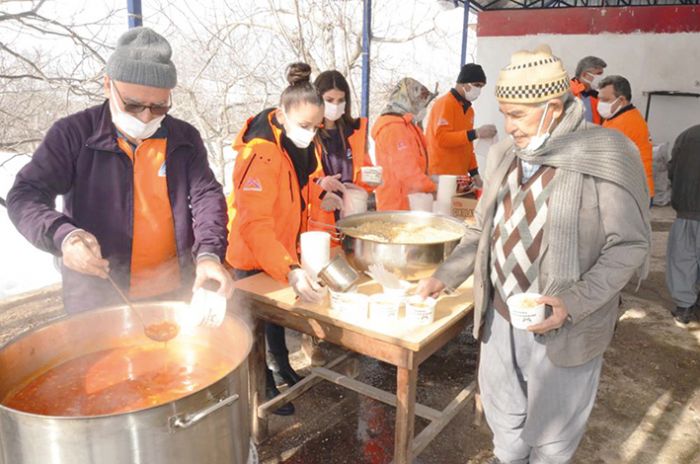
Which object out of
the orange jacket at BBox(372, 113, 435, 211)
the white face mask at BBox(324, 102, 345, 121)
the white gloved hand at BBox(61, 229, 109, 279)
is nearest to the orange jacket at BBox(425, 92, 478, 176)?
the orange jacket at BBox(372, 113, 435, 211)

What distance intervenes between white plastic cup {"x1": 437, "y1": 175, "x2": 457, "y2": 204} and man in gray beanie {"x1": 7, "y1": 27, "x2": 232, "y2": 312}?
2107mm

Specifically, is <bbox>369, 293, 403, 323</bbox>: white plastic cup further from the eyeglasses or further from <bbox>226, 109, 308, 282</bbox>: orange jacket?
the eyeglasses

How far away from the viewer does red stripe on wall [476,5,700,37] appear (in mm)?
10242

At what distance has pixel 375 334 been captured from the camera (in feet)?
7.07

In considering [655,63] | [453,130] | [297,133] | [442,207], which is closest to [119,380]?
[297,133]

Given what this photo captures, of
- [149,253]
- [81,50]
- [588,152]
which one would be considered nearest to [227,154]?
[81,50]

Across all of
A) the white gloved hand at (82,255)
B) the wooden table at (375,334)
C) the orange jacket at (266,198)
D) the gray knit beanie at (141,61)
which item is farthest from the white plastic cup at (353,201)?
the white gloved hand at (82,255)

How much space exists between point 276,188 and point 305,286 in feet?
1.93

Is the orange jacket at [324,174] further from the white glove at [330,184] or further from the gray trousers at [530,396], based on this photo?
the gray trousers at [530,396]

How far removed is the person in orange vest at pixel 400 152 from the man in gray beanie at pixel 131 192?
2.17m

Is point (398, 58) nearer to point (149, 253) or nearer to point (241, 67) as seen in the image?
point (241, 67)

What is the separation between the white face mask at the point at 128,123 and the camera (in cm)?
200

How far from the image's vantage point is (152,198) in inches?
83.3

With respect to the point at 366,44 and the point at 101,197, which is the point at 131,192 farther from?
the point at 366,44
